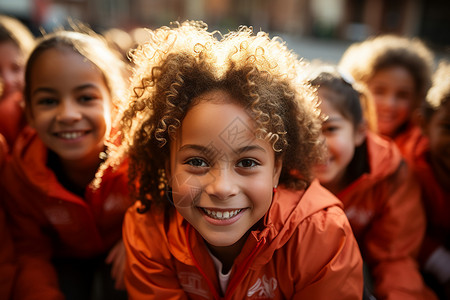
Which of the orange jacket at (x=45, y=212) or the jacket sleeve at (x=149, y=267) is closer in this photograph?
the jacket sleeve at (x=149, y=267)

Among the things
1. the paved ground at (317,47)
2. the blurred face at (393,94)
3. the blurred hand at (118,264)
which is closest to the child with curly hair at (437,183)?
the blurred face at (393,94)

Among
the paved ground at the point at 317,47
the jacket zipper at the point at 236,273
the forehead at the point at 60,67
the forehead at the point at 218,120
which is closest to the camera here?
the forehead at the point at 218,120

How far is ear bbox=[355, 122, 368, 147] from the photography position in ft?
5.09

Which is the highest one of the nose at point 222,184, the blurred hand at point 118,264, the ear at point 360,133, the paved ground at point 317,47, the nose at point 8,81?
the nose at point 8,81

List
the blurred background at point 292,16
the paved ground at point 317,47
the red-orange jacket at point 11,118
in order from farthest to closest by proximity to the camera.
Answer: the paved ground at point 317,47
the blurred background at point 292,16
the red-orange jacket at point 11,118

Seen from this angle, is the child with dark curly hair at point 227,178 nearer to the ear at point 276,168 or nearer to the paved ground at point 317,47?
the ear at point 276,168

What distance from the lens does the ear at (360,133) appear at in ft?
5.09

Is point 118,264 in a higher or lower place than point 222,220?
lower

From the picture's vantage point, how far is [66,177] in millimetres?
1595

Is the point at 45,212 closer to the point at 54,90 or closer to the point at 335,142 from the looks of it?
the point at 54,90

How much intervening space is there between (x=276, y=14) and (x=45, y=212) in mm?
6920

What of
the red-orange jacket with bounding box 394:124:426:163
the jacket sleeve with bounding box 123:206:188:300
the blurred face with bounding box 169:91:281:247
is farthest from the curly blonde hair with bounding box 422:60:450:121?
the jacket sleeve with bounding box 123:206:188:300

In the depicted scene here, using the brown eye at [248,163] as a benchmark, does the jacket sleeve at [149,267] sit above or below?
below

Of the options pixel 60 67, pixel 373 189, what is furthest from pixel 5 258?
pixel 373 189
